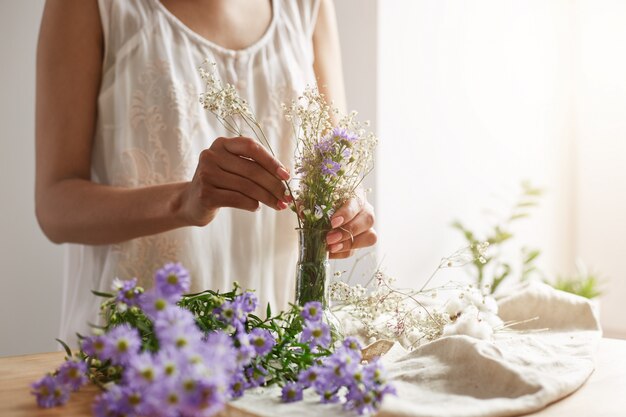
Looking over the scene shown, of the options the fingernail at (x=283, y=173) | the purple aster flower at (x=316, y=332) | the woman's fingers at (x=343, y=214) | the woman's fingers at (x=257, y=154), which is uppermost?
the woman's fingers at (x=257, y=154)

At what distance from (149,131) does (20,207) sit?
701 millimetres

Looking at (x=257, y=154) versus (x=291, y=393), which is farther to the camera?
(x=257, y=154)

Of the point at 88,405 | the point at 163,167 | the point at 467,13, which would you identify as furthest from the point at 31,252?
the point at 467,13

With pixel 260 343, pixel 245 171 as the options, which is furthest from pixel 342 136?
pixel 260 343

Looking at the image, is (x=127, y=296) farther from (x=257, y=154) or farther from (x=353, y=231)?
(x=353, y=231)

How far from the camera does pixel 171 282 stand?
0.50 meters

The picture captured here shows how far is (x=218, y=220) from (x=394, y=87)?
4.48ft

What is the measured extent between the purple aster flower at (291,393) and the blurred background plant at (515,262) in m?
2.06

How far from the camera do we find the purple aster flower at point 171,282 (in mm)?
497

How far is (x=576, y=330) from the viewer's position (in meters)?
0.98

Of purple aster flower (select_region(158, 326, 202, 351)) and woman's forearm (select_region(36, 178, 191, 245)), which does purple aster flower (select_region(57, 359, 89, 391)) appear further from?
woman's forearm (select_region(36, 178, 191, 245))

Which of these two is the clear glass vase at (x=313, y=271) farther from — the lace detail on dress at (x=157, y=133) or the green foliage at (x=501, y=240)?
the green foliage at (x=501, y=240)

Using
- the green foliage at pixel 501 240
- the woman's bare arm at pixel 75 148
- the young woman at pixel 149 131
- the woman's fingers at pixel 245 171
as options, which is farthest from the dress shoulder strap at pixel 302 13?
the green foliage at pixel 501 240

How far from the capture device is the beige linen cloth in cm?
Answer: 61
